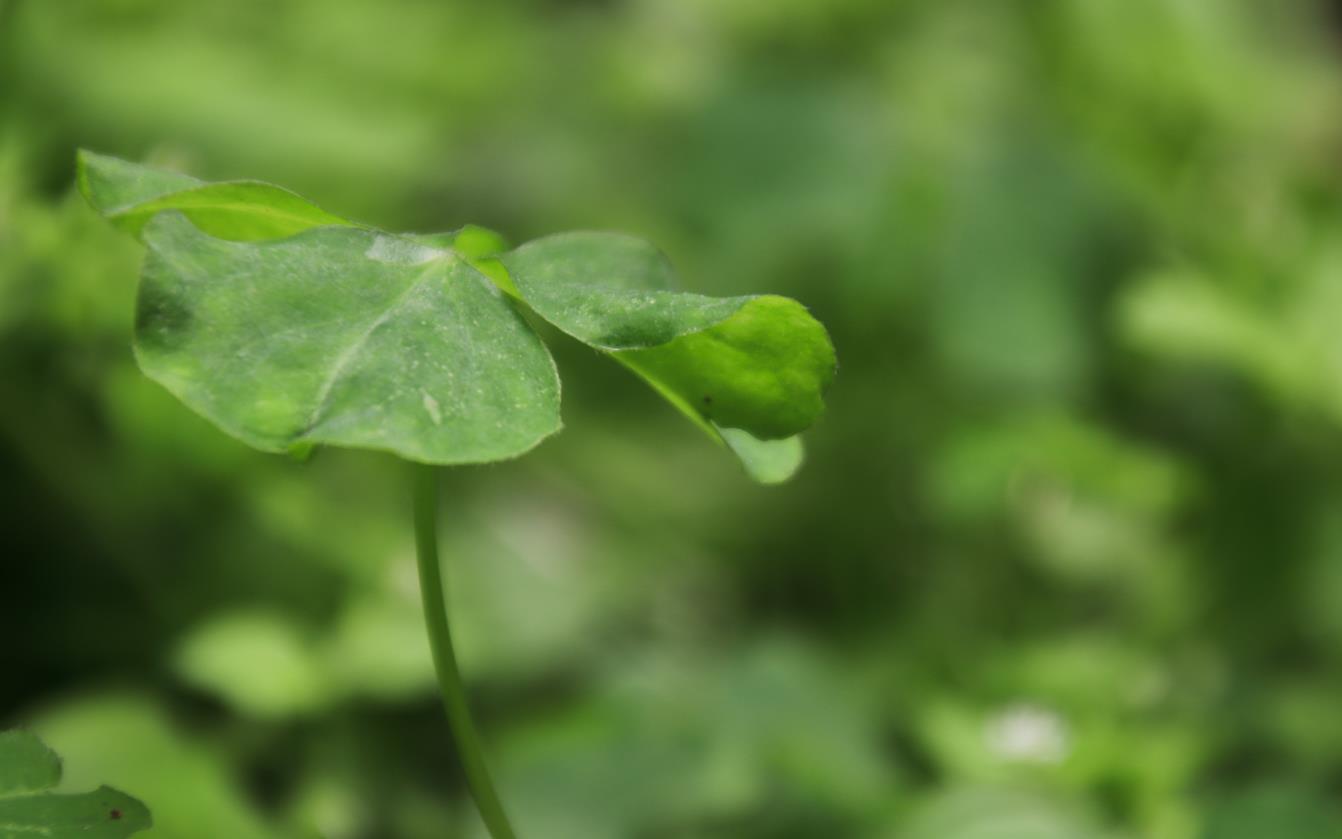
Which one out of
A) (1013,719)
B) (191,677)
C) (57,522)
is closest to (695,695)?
(1013,719)

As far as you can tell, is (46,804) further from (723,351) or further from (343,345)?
(723,351)

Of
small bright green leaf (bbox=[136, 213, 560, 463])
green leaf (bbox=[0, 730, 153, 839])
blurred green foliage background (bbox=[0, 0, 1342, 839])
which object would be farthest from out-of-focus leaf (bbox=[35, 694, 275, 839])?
small bright green leaf (bbox=[136, 213, 560, 463])

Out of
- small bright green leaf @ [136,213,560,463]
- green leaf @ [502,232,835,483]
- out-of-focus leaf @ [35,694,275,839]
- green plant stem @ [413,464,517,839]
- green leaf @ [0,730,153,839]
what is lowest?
green leaf @ [0,730,153,839]

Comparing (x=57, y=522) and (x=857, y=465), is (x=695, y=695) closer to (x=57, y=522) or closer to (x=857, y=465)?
(x=857, y=465)

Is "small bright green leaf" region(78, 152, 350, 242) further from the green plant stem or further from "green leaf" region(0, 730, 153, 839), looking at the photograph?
"green leaf" region(0, 730, 153, 839)

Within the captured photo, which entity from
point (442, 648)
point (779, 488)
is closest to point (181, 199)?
point (442, 648)
